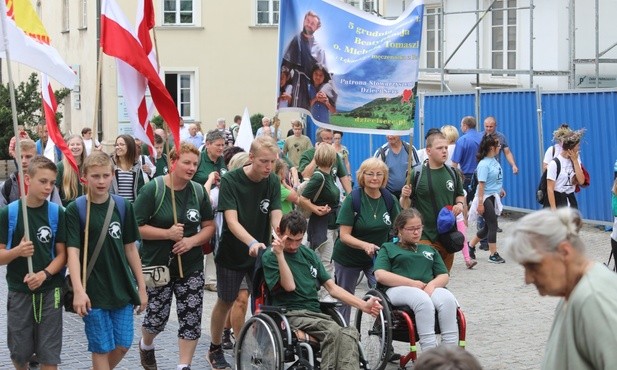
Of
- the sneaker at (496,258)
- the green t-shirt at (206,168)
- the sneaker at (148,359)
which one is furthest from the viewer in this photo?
the sneaker at (496,258)

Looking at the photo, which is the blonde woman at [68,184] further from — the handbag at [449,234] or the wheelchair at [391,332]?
the wheelchair at [391,332]

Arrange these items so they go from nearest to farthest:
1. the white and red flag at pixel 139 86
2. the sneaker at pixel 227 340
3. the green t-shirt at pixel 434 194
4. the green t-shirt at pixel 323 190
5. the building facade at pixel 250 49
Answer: the white and red flag at pixel 139 86 → the sneaker at pixel 227 340 → the green t-shirt at pixel 434 194 → the green t-shirt at pixel 323 190 → the building facade at pixel 250 49

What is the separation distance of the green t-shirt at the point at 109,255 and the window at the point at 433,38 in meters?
24.3

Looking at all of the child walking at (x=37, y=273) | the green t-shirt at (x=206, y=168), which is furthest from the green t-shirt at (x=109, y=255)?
the green t-shirt at (x=206, y=168)

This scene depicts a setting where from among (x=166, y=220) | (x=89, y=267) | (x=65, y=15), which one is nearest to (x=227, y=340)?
(x=166, y=220)

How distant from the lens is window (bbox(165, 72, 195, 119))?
3691 centimetres

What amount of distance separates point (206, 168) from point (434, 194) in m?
2.70

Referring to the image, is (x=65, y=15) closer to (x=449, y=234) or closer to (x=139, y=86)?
(x=449, y=234)

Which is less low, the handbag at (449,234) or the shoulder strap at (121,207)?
the shoulder strap at (121,207)

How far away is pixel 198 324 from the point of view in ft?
28.1

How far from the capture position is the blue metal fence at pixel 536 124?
18094 mm

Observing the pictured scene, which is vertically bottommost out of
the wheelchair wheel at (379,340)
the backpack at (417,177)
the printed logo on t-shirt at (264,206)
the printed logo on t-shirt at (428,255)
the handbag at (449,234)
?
the wheelchair wheel at (379,340)

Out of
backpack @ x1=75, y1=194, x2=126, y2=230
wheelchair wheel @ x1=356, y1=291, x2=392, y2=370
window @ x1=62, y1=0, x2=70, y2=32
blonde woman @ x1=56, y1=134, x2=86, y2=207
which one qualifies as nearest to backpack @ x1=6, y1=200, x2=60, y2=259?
backpack @ x1=75, y1=194, x2=126, y2=230

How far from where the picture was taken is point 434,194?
10.3m
